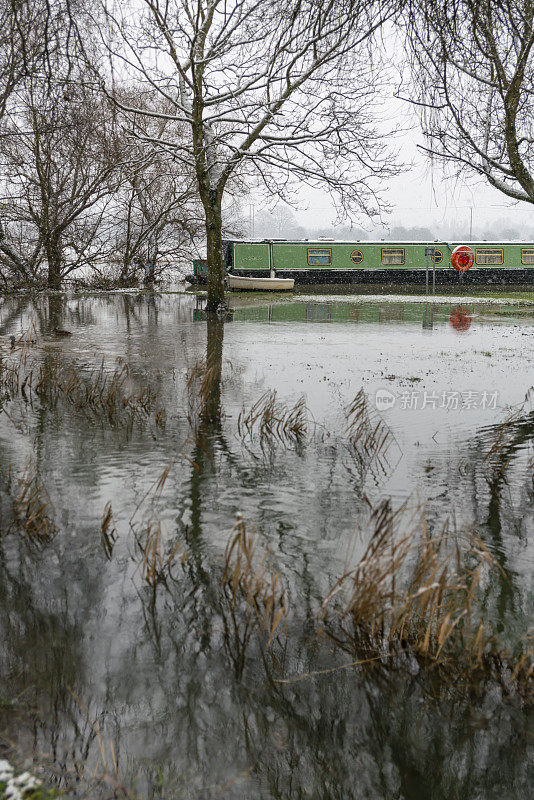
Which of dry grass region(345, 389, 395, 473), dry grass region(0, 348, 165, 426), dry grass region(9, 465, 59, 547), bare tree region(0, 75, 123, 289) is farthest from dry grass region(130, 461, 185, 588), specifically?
bare tree region(0, 75, 123, 289)

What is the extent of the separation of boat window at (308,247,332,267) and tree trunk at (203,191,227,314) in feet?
60.8

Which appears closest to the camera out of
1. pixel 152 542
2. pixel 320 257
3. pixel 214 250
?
pixel 152 542

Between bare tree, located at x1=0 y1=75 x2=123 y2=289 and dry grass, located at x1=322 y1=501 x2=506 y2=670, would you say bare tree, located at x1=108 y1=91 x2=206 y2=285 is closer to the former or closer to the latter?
bare tree, located at x1=0 y1=75 x2=123 y2=289

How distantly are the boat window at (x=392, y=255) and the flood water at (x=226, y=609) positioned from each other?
29632mm

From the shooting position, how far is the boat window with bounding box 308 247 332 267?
3647 cm

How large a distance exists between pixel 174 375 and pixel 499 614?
651 centimetres

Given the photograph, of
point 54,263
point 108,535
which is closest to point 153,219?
point 54,263

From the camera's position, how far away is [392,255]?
37031 mm

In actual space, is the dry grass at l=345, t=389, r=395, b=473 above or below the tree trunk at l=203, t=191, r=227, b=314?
below

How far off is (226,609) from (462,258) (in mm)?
34236

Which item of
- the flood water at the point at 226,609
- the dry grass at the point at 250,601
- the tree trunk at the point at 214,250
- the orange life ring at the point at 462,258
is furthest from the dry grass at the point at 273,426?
the orange life ring at the point at 462,258

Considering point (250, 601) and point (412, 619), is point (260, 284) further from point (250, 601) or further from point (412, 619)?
point (412, 619)

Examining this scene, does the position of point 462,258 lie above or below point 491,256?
below

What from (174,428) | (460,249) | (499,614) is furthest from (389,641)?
(460,249)
